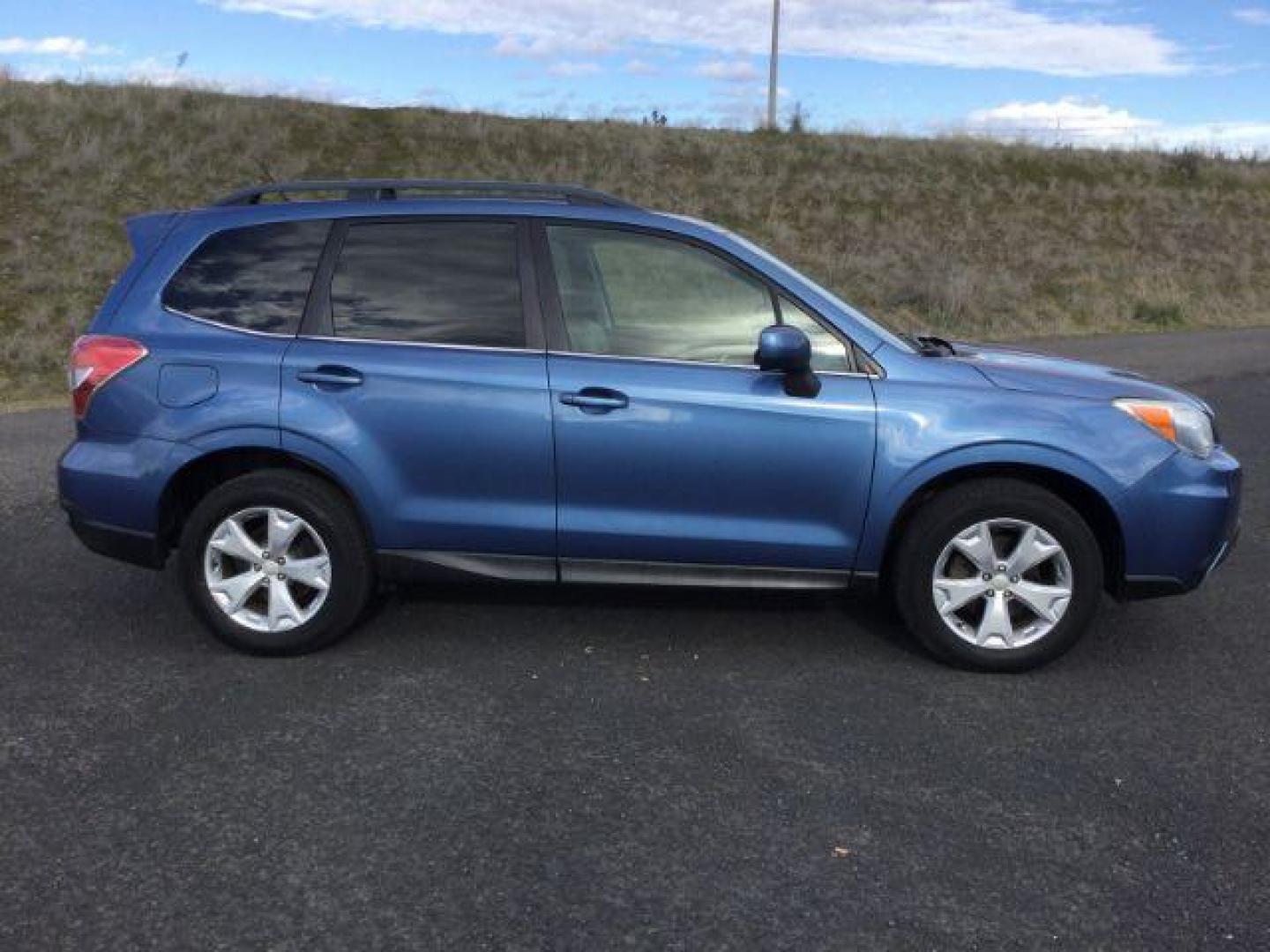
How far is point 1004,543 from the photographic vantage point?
424 cm

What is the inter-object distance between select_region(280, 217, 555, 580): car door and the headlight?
218 centimetres

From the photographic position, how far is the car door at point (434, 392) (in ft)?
13.9

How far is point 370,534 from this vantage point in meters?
4.37

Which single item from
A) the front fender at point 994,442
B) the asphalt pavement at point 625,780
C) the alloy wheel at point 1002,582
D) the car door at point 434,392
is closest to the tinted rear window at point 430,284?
the car door at point 434,392

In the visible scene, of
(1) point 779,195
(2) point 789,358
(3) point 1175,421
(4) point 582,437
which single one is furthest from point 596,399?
(1) point 779,195

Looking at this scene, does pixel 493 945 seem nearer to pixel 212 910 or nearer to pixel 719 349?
pixel 212 910

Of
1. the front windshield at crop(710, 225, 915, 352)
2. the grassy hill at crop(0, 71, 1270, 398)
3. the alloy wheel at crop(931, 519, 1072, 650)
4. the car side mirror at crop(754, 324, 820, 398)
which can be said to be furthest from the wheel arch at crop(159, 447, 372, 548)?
the grassy hill at crop(0, 71, 1270, 398)

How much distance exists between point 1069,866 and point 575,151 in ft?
90.8

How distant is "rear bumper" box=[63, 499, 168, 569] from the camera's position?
14.5 ft

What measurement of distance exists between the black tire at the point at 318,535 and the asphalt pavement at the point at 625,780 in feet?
0.36

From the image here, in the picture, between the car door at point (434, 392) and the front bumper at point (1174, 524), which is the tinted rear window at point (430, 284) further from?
the front bumper at point (1174, 524)

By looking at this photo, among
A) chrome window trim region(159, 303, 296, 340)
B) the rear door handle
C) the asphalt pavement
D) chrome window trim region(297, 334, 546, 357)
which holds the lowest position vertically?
the asphalt pavement

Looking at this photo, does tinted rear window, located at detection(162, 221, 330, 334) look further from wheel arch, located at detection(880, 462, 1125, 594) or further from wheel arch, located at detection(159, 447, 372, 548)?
wheel arch, located at detection(880, 462, 1125, 594)

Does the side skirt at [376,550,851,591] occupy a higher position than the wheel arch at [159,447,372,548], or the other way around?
the wheel arch at [159,447,372,548]
